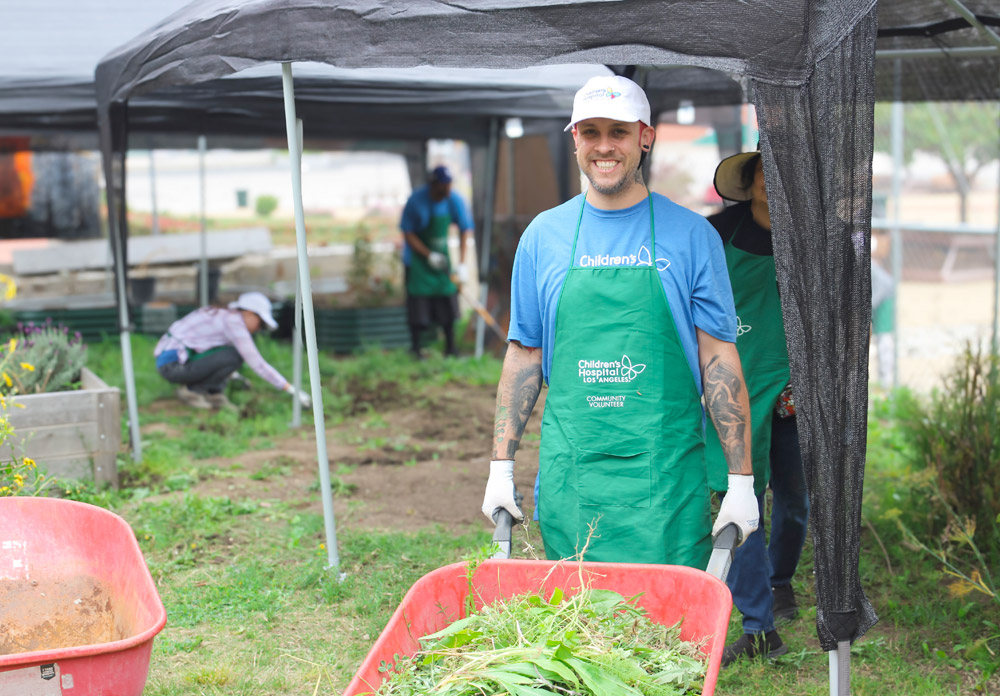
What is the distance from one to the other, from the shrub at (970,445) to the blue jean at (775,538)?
3.44 ft

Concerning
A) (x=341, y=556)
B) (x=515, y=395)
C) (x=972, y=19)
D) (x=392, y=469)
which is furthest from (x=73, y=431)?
(x=972, y=19)

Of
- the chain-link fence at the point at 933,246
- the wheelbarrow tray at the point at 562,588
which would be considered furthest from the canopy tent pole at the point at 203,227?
the wheelbarrow tray at the point at 562,588

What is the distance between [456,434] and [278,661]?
3.49 meters

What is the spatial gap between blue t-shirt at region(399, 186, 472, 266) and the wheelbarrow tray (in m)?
7.86

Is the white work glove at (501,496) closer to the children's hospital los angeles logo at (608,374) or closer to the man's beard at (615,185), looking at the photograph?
the children's hospital los angeles logo at (608,374)

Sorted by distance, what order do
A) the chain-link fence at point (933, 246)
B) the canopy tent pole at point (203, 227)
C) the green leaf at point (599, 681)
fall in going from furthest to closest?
the canopy tent pole at point (203, 227), the chain-link fence at point (933, 246), the green leaf at point (599, 681)

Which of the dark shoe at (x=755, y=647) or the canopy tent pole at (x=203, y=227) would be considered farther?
the canopy tent pole at (x=203, y=227)

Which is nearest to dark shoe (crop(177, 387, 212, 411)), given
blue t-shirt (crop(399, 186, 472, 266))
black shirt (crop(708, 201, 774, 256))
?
blue t-shirt (crop(399, 186, 472, 266))

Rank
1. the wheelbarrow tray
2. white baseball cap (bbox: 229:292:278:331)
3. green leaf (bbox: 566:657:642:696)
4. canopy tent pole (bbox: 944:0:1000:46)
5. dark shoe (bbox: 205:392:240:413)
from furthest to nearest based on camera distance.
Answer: dark shoe (bbox: 205:392:240:413)
white baseball cap (bbox: 229:292:278:331)
canopy tent pole (bbox: 944:0:1000:46)
the wheelbarrow tray
green leaf (bbox: 566:657:642:696)

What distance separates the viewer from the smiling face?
2629 millimetres

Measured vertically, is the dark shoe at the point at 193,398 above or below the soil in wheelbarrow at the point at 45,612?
below

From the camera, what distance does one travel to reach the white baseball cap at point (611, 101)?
256cm

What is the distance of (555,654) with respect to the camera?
204 centimetres

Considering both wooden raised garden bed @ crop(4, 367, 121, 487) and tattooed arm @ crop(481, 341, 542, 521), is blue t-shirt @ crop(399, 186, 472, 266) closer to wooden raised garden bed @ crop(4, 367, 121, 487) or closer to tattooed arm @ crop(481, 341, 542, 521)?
wooden raised garden bed @ crop(4, 367, 121, 487)
